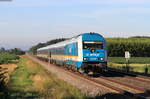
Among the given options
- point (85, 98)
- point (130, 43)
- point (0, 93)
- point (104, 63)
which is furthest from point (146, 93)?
point (130, 43)

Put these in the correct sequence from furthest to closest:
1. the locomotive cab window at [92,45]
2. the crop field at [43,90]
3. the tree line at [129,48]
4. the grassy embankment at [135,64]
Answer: the tree line at [129,48], the grassy embankment at [135,64], the locomotive cab window at [92,45], the crop field at [43,90]

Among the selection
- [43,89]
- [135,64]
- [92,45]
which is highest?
[92,45]

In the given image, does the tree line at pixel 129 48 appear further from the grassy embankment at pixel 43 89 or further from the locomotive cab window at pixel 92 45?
the grassy embankment at pixel 43 89

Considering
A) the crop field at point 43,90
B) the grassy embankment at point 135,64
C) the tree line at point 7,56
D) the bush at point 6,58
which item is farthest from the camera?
the tree line at point 7,56

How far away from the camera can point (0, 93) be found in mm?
12359

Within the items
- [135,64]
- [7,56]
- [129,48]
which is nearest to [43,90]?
[135,64]

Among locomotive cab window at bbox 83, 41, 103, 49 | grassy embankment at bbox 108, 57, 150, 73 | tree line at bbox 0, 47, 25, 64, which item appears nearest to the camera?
locomotive cab window at bbox 83, 41, 103, 49

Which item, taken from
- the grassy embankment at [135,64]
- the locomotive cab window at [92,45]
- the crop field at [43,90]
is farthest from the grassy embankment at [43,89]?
the grassy embankment at [135,64]

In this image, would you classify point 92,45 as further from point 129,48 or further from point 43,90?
point 129,48

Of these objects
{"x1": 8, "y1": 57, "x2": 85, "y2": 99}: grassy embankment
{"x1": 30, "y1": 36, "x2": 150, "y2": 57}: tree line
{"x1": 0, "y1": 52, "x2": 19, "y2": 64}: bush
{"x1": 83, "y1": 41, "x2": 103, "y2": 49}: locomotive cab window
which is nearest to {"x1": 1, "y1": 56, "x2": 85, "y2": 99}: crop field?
{"x1": 8, "y1": 57, "x2": 85, "y2": 99}: grassy embankment

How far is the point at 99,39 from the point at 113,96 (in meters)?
11.4

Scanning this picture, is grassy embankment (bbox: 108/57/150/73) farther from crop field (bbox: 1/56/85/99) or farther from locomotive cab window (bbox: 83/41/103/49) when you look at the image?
crop field (bbox: 1/56/85/99)

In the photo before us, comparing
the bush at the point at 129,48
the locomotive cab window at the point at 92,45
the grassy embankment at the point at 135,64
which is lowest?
the grassy embankment at the point at 135,64

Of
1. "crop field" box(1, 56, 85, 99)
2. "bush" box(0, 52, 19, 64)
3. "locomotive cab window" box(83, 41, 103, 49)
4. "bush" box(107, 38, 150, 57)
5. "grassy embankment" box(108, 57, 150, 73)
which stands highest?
"bush" box(107, 38, 150, 57)
